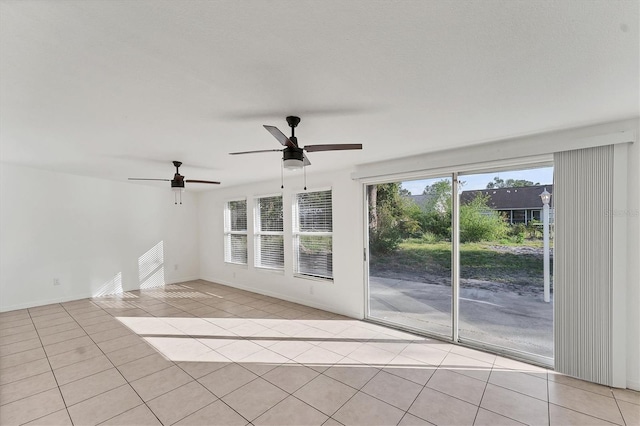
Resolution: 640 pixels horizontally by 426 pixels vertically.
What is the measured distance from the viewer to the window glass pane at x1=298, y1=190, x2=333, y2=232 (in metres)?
4.68

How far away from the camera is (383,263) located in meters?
4.11

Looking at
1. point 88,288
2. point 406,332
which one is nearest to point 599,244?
point 406,332

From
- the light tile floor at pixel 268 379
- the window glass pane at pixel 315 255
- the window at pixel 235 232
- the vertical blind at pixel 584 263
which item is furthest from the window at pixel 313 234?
the vertical blind at pixel 584 263

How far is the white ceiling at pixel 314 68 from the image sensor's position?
119 centimetres

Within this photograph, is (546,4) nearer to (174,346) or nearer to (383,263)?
(383,263)

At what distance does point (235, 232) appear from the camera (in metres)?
6.34

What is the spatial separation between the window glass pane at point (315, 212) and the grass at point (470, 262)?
1.03 meters

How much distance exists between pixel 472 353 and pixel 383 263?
4.93ft

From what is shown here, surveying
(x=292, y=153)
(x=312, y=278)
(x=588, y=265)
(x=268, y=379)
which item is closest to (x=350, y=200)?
(x=312, y=278)

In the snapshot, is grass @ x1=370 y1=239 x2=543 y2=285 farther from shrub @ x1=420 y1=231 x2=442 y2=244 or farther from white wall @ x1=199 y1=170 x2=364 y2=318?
white wall @ x1=199 y1=170 x2=364 y2=318

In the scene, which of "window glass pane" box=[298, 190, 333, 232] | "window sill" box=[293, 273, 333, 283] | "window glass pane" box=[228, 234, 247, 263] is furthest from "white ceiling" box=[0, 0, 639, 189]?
"window glass pane" box=[228, 234, 247, 263]

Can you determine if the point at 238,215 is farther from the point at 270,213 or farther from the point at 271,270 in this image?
the point at 271,270

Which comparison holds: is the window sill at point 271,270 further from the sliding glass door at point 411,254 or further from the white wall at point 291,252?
the sliding glass door at point 411,254

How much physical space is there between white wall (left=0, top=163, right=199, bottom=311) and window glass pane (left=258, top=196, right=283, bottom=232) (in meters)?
2.35
